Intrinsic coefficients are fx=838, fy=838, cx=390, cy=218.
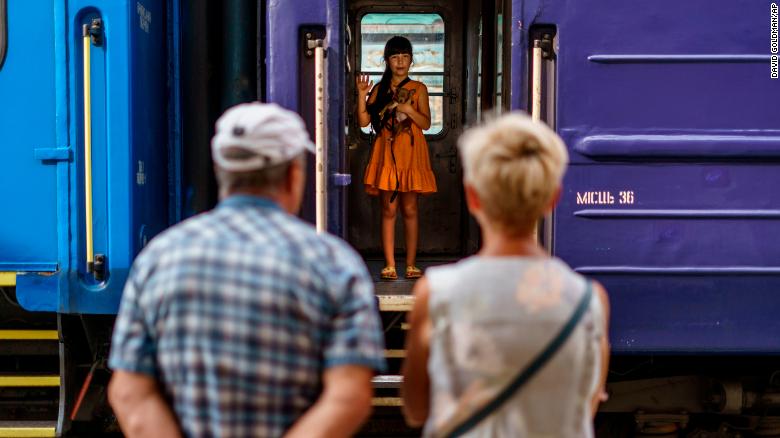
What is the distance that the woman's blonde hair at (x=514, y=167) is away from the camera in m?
1.51

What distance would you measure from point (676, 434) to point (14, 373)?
127 inches

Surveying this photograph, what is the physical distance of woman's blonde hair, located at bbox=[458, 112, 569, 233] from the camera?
1.51 metres

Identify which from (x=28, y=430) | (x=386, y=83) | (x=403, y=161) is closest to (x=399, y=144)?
(x=403, y=161)

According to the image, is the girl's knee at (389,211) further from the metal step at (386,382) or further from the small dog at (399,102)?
the metal step at (386,382)

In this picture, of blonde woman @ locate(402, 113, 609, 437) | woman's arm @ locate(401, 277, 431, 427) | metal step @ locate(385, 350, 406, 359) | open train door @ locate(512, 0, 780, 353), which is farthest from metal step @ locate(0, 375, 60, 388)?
blonde woman @ locate(402, 113, 609, 437)

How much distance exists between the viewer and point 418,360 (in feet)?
5.34

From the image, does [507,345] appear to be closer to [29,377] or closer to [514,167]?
[514,167]

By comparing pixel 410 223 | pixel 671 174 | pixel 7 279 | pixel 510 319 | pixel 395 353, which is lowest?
pixel 395 353

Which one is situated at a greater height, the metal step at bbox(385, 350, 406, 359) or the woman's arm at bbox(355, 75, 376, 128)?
the woman's arm at bbox(355, 75, 376, 128)

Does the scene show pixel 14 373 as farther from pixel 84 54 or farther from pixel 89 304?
pixel 84 54

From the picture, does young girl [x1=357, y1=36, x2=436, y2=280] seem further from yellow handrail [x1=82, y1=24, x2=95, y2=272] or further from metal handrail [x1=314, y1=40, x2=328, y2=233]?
yellow handrail [x1=82, y1=24, x2=95, y2=272]

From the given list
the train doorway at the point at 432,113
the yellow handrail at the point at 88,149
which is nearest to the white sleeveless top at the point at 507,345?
the yellow handrail at the point at 88,149

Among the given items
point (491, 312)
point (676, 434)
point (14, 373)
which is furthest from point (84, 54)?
point (676, 434)

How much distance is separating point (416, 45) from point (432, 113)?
45cm
